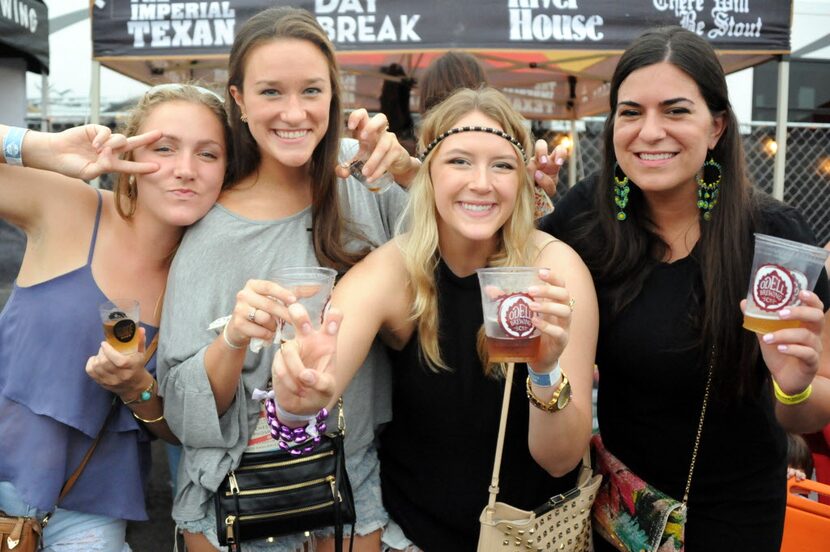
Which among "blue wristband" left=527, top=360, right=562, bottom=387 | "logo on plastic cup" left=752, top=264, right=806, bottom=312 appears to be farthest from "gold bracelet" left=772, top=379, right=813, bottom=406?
"blue wristband" left=527, top=360, right=562, bottom=387

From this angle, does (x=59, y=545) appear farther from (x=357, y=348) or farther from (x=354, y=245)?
(x=354, y=245)

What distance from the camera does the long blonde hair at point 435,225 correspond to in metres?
2.23

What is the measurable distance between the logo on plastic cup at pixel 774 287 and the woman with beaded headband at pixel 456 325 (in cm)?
48

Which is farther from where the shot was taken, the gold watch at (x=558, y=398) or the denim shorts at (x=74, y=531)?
the denim shorts at (x=74, y=531)

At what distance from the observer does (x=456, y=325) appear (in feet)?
7.39

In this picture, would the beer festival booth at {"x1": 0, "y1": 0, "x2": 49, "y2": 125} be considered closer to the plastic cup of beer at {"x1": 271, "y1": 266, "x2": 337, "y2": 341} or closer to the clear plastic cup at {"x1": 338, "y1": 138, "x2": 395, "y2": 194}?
the clear plastic cup at {"x1": 338, "y1": 138, "x2": 395, "y2": 194}

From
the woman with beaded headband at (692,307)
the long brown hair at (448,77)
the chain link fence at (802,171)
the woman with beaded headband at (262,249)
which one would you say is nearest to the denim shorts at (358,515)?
the woman with beaded headband at (262,249)

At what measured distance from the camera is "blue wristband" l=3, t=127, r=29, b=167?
2.25m

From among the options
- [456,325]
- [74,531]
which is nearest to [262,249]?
[456,325]

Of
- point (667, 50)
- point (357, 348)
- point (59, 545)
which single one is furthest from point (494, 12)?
point (59, 545)

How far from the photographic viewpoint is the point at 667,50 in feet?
7.29

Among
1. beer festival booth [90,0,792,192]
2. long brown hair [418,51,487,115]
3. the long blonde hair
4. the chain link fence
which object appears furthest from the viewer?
the chain link fence

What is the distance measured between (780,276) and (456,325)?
0.92 metres

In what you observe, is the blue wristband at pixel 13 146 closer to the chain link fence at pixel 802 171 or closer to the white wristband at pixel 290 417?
the white wristband at pixel 290 417
